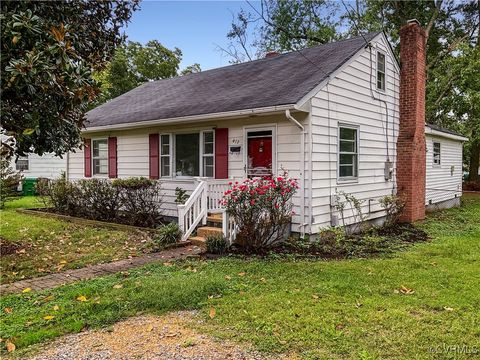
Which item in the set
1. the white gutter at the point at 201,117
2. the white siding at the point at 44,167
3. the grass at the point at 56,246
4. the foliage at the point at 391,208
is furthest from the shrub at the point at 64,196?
the white siding at the point at 44,167

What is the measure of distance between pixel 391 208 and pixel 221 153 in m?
5.04

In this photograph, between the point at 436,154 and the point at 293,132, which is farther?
the point at 436,154

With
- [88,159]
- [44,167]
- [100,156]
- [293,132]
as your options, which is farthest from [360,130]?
[44,167]

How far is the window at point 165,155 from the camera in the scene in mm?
10914

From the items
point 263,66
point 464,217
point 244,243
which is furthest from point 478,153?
point 244,243

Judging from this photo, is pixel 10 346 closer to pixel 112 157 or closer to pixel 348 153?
pixel 348 153

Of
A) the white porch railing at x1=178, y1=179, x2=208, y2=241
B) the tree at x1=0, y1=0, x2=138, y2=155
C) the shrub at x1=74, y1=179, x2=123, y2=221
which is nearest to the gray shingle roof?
the white porch railing at x1=178, y1=179, x2=208, y2=241

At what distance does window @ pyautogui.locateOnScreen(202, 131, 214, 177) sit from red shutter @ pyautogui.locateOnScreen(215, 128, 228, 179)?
12.6 inches

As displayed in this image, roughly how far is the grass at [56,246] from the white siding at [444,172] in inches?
429

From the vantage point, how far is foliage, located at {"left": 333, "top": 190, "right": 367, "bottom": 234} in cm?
912

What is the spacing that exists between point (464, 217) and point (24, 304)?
1282 centimetres

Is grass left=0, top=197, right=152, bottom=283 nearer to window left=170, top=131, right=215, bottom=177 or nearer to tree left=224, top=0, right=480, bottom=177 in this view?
window left=170, top=131, right=215, bottom=177

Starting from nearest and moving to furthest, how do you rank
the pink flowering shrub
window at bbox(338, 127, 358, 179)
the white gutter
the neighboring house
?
the pink flowering shrub
the white gutter
the neighboring house
window at bbox(338, 127, 358, 179)

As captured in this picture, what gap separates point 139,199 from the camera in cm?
994
